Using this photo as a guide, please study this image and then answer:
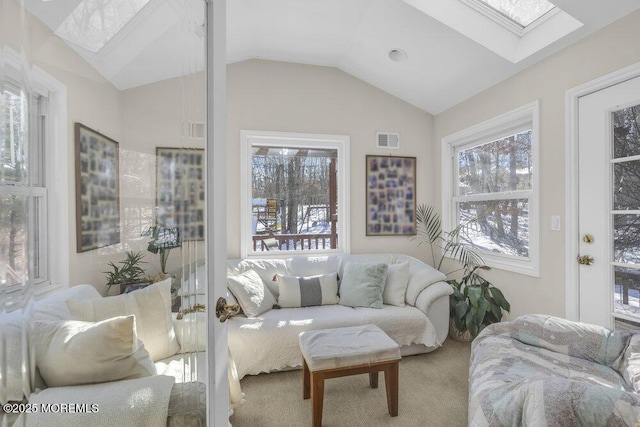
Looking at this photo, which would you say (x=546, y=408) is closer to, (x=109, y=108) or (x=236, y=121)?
(x=109, y=108)

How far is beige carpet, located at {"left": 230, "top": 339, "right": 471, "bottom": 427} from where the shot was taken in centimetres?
181

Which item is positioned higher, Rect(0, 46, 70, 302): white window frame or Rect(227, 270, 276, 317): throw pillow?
Rect(0, 46, 70, 302): white window frame

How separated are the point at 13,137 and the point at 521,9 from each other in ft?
10.1

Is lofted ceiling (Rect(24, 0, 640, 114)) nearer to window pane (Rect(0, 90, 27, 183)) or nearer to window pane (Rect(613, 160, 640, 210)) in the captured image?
window pane (Rect(0, 90, 27, 183))

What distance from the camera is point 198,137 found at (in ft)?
3.00

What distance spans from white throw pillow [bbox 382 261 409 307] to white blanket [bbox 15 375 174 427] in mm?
2287

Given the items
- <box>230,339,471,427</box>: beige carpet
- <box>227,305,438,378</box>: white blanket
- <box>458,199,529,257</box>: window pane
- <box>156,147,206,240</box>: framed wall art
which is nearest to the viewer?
<box>156,147,206,240</box>: framed wall art

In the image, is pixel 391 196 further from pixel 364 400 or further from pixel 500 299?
pixel 364 400

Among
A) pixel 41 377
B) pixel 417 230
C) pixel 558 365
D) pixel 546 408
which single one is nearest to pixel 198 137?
pixel 41 377

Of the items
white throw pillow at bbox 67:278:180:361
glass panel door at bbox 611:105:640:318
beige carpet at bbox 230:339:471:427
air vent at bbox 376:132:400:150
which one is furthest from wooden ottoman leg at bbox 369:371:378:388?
air vent at bbox 376:132:400:150

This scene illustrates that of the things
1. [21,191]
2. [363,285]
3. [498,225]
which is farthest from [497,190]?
[21,191]

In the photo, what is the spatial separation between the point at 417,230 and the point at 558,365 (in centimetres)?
206

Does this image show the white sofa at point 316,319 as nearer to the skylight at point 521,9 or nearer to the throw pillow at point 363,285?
the throw pillow at point 363,285

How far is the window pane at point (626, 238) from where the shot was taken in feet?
6.06
